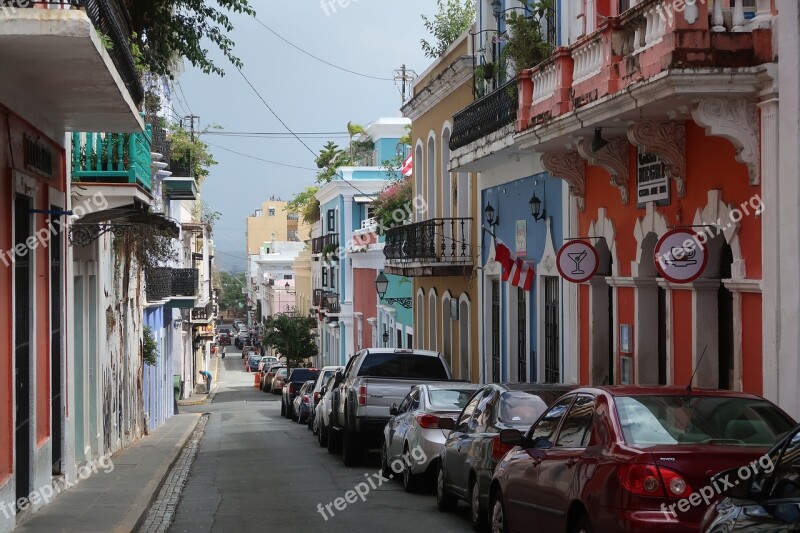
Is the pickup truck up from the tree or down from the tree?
up

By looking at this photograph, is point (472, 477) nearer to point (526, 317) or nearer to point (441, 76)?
point (526, 317)

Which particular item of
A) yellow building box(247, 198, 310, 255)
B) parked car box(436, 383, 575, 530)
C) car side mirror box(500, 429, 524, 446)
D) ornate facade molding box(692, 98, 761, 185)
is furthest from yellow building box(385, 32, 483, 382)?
yellow building box(247, 198, 310, 255)

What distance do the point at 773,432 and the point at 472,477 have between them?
4413mm

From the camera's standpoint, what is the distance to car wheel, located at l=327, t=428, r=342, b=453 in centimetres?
2195

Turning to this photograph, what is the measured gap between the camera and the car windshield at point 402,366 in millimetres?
20094

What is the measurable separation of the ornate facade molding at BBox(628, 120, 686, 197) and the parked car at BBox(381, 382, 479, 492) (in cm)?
401

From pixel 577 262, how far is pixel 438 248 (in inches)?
403

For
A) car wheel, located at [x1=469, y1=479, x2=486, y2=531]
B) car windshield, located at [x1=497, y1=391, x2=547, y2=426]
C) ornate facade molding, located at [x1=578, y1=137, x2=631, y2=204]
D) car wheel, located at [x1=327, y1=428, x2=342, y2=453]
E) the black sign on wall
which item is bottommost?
car wheel, located at [x1=327, y1=428, x2=342, y2=453]

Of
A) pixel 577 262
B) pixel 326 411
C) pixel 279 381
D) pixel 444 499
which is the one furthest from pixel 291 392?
pixel 444 499

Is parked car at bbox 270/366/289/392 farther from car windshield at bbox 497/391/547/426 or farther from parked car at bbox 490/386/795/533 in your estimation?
parked car at bbox 490/386/795/533

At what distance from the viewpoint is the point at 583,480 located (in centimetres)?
805

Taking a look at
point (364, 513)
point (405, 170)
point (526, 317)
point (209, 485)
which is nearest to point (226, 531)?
point (364, 513)

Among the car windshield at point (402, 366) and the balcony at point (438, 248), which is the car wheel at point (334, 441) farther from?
the balcony at point (438, 248)

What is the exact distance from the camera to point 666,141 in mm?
13523
